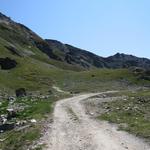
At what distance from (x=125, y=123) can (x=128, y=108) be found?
A: 10.6m

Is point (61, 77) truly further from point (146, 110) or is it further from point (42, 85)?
point (146, 110)

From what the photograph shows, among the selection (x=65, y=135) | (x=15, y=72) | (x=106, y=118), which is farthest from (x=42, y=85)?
(x=65, y=135)

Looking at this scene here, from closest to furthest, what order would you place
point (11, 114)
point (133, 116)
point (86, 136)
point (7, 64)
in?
1. point (86, 136)
2. point (133, 116)
3. point (11, 114)
4. point (7, 64)

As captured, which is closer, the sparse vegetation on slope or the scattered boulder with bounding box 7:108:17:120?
the sparse vegetation on slope

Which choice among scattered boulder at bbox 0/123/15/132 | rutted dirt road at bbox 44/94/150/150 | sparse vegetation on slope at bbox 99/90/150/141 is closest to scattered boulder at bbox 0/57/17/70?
sparse vegetation on slope at bbox 99/90/150/141

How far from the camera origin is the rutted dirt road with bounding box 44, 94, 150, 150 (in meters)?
28.1

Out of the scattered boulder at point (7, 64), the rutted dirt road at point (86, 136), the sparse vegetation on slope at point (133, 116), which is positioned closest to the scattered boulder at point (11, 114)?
the rutted dirt road at point (86, 136)

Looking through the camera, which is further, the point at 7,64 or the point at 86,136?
the point at 7,64

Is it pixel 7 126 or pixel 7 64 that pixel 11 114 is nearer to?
pixel 7 126

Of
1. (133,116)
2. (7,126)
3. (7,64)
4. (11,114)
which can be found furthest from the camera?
(7,64)

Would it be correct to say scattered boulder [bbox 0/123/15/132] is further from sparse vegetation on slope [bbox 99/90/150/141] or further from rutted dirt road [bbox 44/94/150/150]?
sparse vegetation on slope [bbox 99/90/150/141]

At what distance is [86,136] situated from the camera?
1258 inches

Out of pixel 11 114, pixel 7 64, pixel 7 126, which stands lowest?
pixel 7 126

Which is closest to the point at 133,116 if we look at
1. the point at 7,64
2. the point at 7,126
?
the point at 7,126
